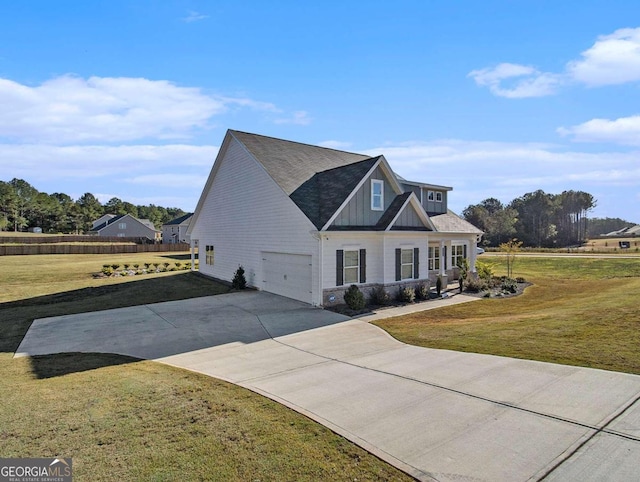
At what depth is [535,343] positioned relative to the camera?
9.35m

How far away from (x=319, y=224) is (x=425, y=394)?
33.3 feet

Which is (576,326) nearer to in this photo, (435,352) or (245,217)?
(435,352)

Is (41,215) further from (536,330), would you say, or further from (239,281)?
(536,330)

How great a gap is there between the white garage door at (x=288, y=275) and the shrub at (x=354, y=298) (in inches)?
70.4

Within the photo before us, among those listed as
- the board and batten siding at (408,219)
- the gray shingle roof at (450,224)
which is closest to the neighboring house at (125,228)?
the gray shingle roof at (450,224)

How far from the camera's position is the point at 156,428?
538 cm

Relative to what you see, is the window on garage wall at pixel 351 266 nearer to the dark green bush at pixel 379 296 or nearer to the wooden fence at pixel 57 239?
the dark green bush at pixel 379 296

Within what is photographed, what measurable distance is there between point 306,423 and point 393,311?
10724 mm

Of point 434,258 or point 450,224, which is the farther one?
point 450,224

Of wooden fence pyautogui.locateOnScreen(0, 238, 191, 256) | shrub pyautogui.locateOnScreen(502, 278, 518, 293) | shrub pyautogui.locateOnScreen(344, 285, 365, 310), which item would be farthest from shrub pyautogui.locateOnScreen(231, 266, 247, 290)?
wooden fence pyautogui.locateOnScreen(0, 238, 191, 256)

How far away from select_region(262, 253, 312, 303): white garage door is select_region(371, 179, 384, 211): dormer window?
419 centimetres

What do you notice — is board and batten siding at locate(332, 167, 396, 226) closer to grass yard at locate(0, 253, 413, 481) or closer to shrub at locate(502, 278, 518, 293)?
shrub at locate(502, 278, 518, 293)

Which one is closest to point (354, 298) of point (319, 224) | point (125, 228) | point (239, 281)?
point (319, 224)

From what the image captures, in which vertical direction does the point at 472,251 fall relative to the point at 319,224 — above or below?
below
